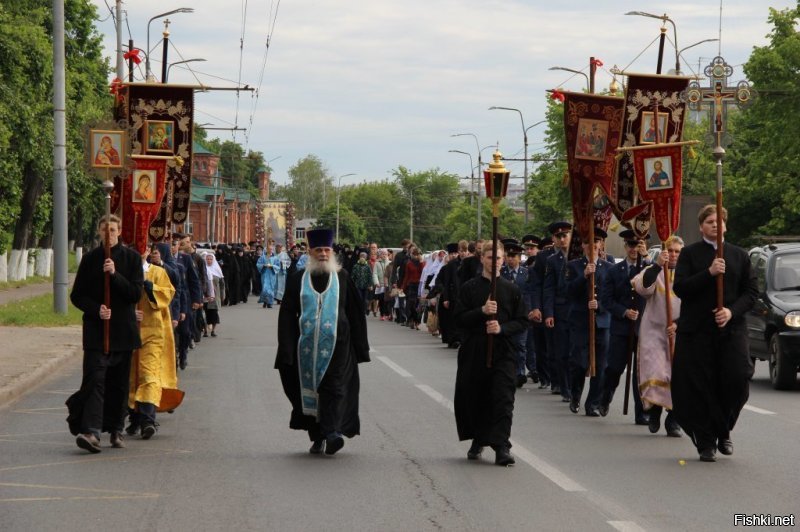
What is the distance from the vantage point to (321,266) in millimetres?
11984

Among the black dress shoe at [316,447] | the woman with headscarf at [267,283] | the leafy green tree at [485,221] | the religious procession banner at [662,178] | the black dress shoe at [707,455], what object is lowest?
the woman with headscarf at [267,283]

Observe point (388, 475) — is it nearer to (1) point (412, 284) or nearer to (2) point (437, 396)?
(2) point (437, 396)

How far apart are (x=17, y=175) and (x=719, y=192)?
3983 centimetres

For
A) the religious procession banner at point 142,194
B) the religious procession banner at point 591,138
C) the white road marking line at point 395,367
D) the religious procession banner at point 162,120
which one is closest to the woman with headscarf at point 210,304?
the white road marking line at point 395,367

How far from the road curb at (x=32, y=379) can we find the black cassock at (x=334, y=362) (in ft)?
15.6

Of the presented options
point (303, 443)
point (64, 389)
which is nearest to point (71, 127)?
point (64, 389)

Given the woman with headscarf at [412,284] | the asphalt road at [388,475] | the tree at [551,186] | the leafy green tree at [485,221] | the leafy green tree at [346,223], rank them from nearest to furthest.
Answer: the asphalt road at [388,475], the woman with headscarf at [412,284], the tree at [551,186], the leafy green tree at [485,221], the leafy green tree at [346,223]

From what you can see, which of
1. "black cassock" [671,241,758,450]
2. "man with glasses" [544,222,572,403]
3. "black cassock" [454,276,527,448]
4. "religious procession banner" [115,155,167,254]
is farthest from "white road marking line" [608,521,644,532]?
"religious procession banner" [115,155,167,254]

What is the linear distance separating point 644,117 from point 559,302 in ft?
9.70

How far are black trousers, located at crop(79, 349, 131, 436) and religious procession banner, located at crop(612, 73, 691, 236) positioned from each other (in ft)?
25.9

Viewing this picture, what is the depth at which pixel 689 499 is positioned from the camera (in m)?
9.44

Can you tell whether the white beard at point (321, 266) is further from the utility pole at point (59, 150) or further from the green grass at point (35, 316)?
the green grass at point (35, 316)

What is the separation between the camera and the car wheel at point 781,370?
17.9m

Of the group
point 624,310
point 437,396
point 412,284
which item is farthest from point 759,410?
point 412,284
